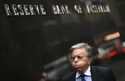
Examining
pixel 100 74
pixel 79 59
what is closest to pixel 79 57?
pixel 79 59

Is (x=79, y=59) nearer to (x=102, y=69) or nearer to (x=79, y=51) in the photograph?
(x=79, y=51)

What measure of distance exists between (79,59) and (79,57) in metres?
0.02

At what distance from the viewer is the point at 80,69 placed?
9.77 feet

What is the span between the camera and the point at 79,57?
296 centimetres

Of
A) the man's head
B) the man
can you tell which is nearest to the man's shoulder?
the man

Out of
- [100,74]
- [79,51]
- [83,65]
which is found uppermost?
[79,51]

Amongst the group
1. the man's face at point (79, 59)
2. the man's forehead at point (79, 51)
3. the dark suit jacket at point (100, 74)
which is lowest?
the dark suit jacket at point (100, 74)

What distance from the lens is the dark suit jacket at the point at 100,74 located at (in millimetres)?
3064

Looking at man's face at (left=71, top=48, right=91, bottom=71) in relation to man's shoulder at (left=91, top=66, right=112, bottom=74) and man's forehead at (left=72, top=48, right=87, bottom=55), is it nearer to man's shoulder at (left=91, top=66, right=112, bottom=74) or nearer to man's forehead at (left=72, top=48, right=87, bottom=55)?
man's forehead at (left=72, top=48, right=87, bottom=55)

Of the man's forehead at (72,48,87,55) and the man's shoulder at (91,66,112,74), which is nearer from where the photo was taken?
the man's forehead at (72,48,87,55)

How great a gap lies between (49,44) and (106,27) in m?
0.82

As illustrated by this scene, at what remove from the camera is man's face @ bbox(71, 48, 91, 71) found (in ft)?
9.69

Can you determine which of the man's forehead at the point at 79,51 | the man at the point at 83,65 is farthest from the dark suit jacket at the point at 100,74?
the man's forehead at the point at 79,51

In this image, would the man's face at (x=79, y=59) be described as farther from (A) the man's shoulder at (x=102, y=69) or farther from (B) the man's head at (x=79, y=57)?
(A) the man's shoulder at (x=102, y=69)
